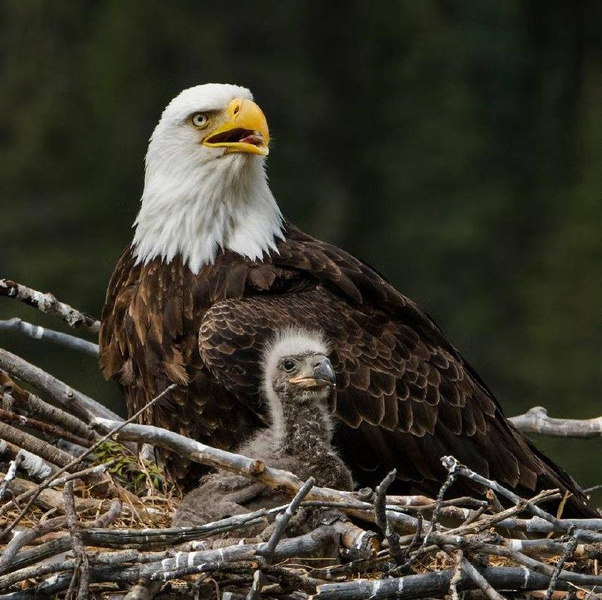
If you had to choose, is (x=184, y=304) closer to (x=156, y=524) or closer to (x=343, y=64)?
(x=156, y=524)

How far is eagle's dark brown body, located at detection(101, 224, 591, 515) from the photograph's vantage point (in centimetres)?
462

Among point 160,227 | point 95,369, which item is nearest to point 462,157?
point 95,369

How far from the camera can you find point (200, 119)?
4.98 metres

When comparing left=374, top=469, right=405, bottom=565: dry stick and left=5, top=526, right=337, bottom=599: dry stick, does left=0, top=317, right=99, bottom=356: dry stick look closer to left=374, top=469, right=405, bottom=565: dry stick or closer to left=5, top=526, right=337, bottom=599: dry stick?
left=5, top=526, right=337, bottom=599: dry stick

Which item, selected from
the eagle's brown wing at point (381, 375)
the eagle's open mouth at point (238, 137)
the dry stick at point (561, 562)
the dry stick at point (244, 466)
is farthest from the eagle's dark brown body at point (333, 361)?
the dry stick at point (561, 562)

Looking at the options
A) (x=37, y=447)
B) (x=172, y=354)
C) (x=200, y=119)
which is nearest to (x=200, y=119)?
(x=200, y=119)

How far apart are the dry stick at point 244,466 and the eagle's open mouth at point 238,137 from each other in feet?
4.35

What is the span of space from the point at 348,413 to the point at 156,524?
64cm

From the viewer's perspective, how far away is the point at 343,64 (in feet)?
31.8

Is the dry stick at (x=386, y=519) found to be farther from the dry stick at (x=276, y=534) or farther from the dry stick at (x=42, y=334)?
the dry stick at (x=42, y=334)

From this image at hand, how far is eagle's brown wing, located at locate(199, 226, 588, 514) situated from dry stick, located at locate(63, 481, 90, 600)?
2.79 ft

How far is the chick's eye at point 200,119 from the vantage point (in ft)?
16.3

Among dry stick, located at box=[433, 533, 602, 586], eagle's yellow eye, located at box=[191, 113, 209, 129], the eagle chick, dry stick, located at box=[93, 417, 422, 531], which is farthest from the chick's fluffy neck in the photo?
eagle's yellow eye, located at box=[191, 113, 209, 129]

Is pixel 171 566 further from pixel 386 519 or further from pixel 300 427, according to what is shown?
pixel 300 427
